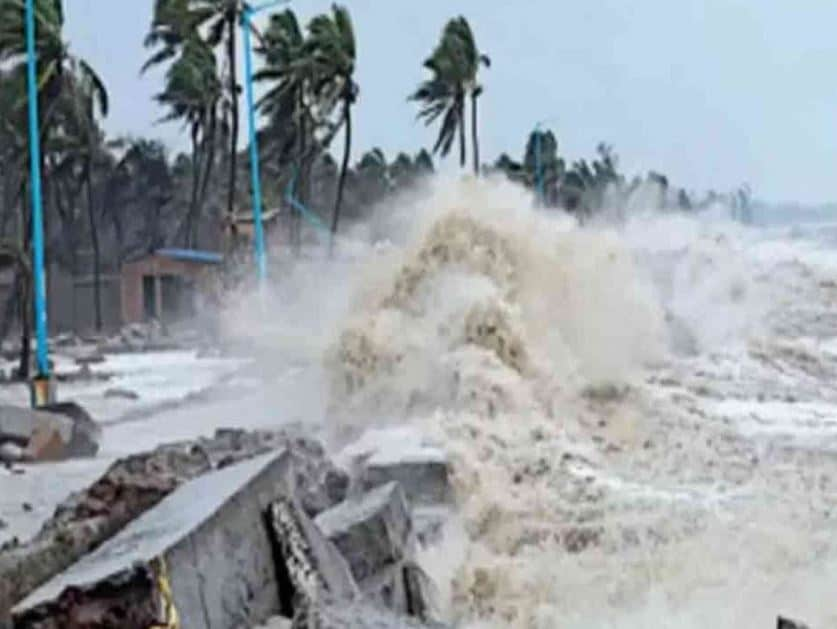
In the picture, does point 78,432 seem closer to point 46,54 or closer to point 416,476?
point 416,476

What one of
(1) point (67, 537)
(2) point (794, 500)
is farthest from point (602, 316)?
(1) point (67, 537)

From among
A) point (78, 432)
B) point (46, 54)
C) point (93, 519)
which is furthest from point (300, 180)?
point (93, 519)

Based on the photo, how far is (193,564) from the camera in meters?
4.84

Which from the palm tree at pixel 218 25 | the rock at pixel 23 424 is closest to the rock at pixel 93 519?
the rock at pixel 23 424

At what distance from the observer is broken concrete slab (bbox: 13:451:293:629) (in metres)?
4.39

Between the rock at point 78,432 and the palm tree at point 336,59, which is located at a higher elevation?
the palm tree at point 336,59

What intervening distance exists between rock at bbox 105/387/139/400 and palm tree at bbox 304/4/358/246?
25057mm

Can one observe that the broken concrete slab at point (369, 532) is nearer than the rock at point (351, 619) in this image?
No

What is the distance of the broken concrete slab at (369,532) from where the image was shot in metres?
6.53

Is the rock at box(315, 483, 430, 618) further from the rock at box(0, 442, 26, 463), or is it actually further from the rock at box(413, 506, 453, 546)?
the rock at box(0, 442, 26, 463)

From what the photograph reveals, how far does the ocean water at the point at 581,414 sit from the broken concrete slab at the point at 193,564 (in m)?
1.82

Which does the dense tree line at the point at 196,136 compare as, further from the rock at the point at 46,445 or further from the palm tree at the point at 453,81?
the rock at the point at 46,445

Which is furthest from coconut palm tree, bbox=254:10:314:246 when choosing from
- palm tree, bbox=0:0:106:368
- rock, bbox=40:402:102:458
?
rock, bbox=40:402:102:458

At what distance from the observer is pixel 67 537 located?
18.7 feet
